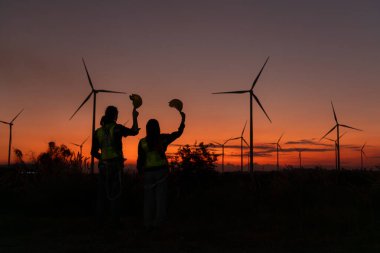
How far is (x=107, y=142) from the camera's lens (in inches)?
400

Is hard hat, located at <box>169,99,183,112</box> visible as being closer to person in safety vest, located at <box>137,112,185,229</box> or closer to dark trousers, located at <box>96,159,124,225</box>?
person in safety vest, located at <box>137,112,185,229</box>

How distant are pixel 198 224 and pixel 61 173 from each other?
6.02 meters

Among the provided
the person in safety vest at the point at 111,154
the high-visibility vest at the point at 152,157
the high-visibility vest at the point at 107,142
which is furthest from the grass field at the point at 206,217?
the high-visibility vest at the point at 107,142

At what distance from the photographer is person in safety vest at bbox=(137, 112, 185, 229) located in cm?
966

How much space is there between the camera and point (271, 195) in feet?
52.0

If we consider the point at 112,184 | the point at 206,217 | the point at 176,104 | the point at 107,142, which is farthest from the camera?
the point at 206,217

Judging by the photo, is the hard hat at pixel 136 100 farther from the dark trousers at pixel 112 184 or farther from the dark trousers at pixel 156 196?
the dark trousers at pixel 156 196

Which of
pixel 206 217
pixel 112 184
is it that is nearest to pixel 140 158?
pixel 112 184

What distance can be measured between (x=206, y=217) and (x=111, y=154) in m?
3.64

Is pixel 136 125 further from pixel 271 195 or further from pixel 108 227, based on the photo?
pixel 271 195

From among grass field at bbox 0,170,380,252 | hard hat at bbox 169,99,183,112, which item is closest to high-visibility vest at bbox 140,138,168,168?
hard hat at bbox 169,99,183,112

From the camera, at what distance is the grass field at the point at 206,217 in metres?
8.77

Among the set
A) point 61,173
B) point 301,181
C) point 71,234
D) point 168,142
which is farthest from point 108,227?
point 301,181

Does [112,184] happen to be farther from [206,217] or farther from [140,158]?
[206,217]
